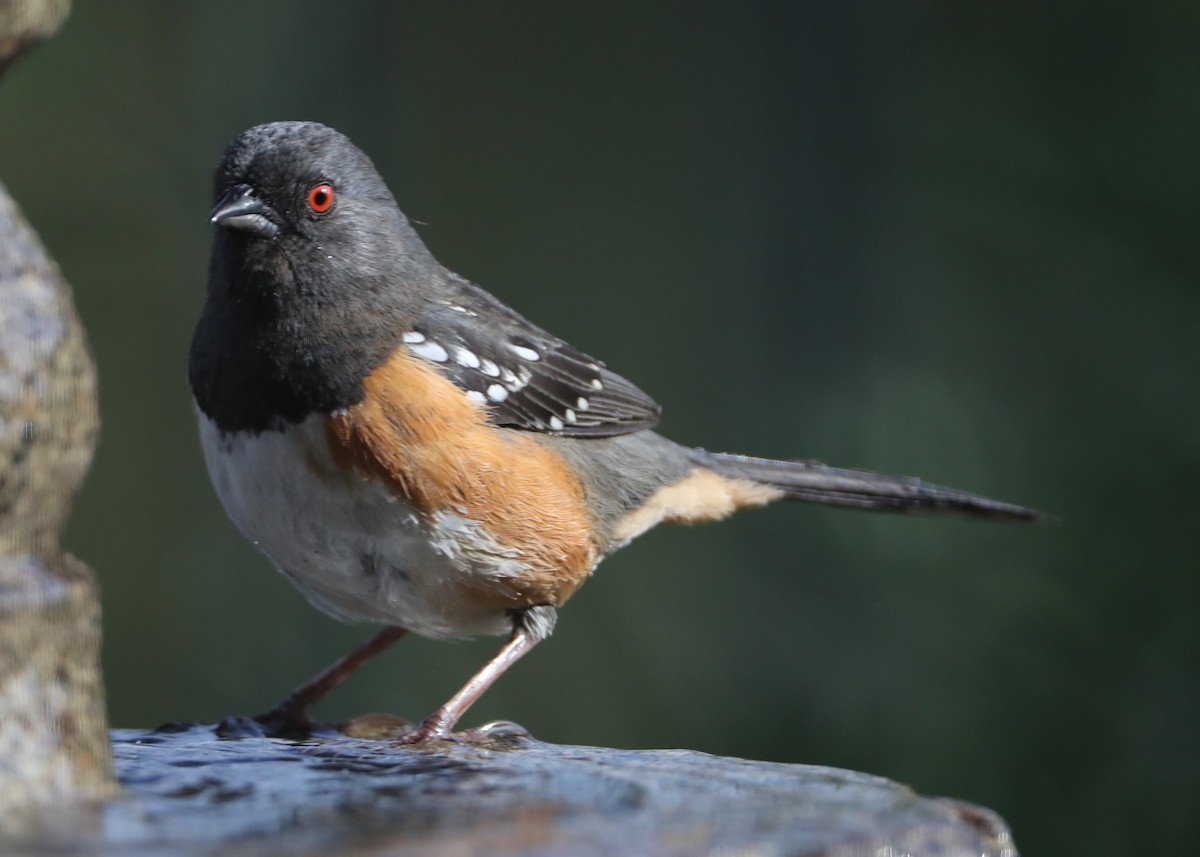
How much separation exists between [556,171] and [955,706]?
2795mm

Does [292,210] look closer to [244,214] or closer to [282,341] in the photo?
[244,214]

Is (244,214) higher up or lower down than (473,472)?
higher up

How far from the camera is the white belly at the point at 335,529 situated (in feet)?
7.89

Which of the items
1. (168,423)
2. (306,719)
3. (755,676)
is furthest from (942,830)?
(168,423)

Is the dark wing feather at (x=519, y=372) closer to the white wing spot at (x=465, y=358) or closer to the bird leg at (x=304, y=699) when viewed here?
the white wing spot at (x=465, y=358)

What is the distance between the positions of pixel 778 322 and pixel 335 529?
10.4ft

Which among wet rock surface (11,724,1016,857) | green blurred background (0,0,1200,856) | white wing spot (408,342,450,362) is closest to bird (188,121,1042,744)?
white wing spot (408,342,450,362)

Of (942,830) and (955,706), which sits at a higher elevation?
(942,830)

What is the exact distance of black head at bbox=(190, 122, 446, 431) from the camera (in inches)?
95.0

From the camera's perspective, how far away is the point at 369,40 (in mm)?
5727

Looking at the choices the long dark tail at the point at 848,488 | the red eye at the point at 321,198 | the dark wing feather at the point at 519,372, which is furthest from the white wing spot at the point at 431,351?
the long dark tail at the point at 848,488

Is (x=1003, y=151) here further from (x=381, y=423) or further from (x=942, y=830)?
(x=942, y=830)

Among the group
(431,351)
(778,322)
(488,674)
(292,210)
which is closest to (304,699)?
(488,674)

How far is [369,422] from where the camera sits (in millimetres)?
2389
